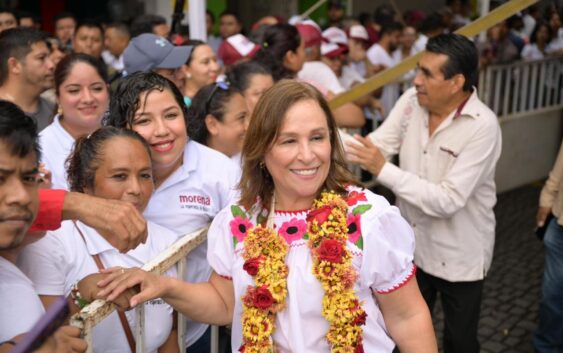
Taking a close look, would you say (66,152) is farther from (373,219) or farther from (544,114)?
(544,114)

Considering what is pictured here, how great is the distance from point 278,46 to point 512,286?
282 centimetres

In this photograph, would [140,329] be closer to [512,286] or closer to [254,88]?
[254,88]

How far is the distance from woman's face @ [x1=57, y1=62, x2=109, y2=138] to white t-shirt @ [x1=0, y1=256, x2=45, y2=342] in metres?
1.83

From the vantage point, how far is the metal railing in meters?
7.32

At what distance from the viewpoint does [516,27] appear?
38.3 ft

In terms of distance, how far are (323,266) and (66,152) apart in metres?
1.81

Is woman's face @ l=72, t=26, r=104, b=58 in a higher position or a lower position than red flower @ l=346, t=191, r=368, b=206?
higher

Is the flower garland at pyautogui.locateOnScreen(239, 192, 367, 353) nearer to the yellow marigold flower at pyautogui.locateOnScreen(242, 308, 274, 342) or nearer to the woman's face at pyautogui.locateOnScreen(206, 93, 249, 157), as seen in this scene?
the yellow marigold flower at pyautogui.locateOnScreen(242, 308, 274, 342)

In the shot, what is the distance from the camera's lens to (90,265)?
80.9 inches

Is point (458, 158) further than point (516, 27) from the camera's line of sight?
Answer: No

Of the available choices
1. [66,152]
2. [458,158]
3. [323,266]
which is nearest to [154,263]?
[323,266]

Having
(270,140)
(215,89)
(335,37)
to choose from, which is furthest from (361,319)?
(335,37)

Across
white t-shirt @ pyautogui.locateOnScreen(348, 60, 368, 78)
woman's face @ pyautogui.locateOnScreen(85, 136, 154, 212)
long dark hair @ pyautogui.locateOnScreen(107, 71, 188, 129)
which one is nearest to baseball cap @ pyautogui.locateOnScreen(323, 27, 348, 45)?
white t-shirt @ pyautogui.locateOnScreen(348, 60, 368, 78)

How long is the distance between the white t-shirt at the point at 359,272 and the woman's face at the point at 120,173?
48cm
